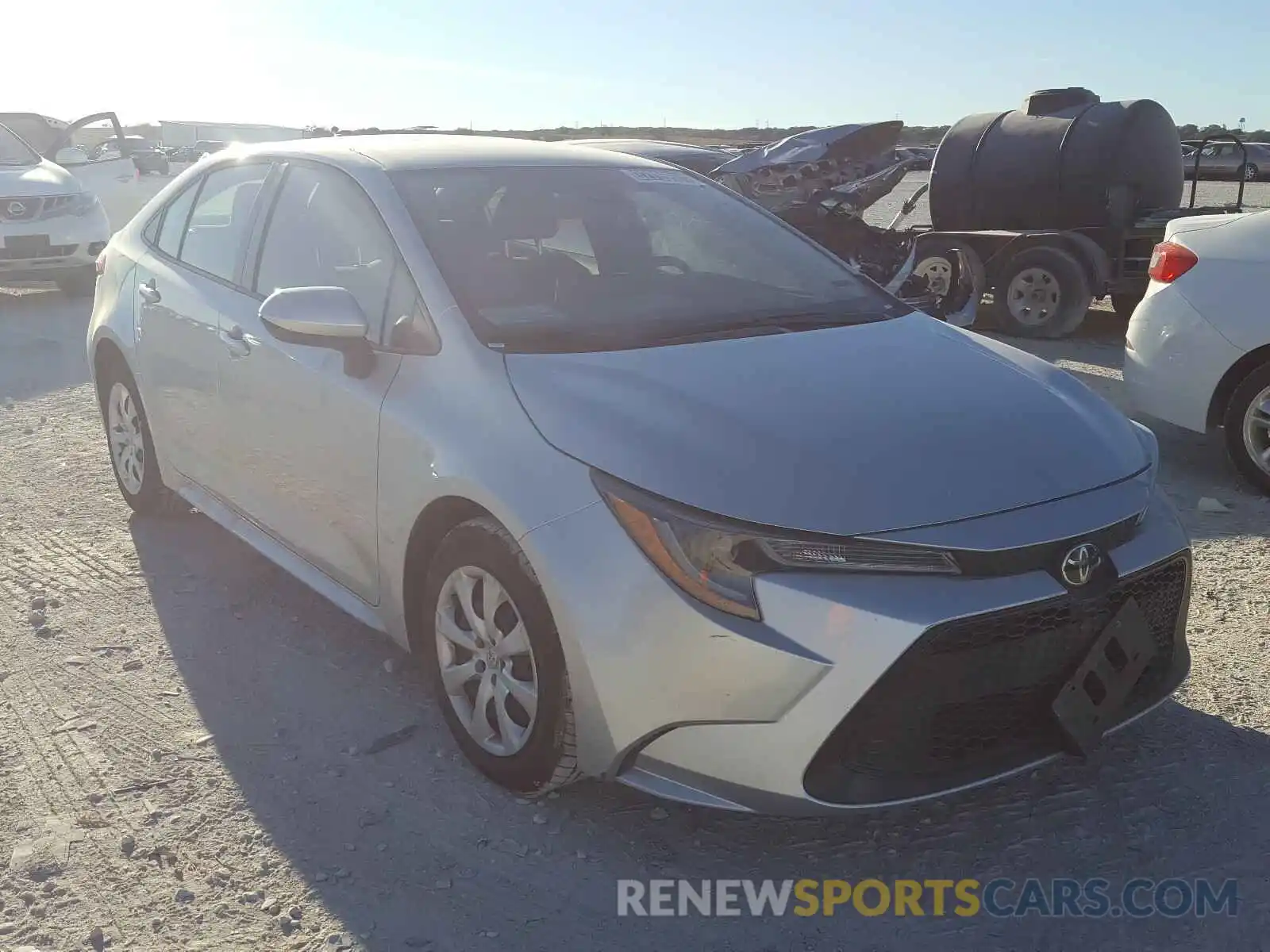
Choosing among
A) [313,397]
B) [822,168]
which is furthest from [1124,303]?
[313,397]

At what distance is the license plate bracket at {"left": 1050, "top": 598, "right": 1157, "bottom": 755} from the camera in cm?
269

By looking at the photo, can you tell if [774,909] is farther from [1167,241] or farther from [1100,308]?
[1100,308]

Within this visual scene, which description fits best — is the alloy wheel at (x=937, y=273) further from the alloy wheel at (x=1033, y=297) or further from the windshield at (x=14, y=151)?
the windshield at (x=14, y=151)

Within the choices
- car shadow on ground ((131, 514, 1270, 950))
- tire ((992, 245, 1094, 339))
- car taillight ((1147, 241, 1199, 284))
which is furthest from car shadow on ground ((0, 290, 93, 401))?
tire ((992, 245, 1094, 339))

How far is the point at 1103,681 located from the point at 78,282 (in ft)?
40.9

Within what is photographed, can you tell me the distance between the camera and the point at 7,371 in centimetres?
867

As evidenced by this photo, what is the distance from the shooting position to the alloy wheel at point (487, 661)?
9.58 ft

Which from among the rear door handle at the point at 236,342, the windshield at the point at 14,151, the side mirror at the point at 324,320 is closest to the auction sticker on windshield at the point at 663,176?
the side mirror at the point at 324,320

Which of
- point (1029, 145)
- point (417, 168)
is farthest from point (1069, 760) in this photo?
point (1029, 145)

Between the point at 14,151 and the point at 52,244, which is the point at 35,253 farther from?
the point at 14,151

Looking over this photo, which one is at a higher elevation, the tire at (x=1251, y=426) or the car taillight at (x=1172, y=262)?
the car taillight at (x=1172, y=262)

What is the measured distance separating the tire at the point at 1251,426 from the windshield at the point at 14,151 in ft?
37.7

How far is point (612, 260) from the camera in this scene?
149 inches

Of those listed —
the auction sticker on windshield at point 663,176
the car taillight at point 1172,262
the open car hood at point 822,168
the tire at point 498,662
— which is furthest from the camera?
the open car hood at point 822,168
